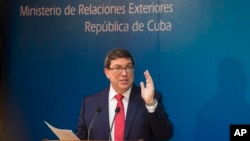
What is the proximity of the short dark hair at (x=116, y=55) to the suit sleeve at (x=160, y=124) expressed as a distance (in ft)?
1.84

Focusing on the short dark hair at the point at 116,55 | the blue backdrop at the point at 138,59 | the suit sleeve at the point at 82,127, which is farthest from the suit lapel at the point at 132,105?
the suit sleeve at the point at 82,127

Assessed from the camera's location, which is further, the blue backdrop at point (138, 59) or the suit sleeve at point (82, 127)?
the suit sleeve at point (82, 127)

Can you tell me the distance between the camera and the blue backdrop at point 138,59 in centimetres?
416

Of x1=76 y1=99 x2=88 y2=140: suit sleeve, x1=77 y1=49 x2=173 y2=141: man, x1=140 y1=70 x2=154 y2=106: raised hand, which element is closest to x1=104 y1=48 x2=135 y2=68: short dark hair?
x1=77 y1=49 x2=173 y2=141: man

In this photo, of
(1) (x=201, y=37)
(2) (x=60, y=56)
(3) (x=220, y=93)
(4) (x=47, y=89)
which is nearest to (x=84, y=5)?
(2) (x=60, y=56)

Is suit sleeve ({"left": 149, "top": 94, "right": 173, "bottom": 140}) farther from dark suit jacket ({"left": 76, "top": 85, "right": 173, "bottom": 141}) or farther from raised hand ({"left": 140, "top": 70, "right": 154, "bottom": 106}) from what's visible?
raised hand ({"left": 140, "top": 70, "right": 154, "bottom": 106})

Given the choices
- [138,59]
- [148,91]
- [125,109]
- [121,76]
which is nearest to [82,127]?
[125,109]

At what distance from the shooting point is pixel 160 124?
13.8 ft

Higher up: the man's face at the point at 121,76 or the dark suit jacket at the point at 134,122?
the man's face at the point at 121,76

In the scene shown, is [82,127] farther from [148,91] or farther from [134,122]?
[148,91]

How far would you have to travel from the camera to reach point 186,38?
425 cm

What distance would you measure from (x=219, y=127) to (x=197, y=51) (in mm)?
780

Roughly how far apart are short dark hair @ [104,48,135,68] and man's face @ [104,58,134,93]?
35 millimetres

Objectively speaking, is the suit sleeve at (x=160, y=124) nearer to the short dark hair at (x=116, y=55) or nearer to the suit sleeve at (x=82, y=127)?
the short dark hair at (x=116, y=55)
